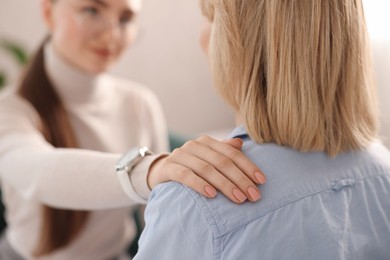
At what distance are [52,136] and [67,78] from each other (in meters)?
0.21

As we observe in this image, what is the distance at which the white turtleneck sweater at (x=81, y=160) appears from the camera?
3.46 feet

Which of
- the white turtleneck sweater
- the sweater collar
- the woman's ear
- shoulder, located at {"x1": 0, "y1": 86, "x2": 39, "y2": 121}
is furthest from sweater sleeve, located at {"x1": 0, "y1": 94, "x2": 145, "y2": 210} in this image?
the woman's ear

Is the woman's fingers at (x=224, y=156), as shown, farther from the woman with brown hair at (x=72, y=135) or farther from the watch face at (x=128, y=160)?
the woman with brown hair at (x=72, y=135)

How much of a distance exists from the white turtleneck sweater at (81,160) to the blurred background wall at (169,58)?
1.19 meters

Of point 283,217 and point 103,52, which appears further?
point 103,52

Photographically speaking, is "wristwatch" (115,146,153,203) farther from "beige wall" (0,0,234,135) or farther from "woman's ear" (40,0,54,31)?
"beige wall" (0,0,234,135)

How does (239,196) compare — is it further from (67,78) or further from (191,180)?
(67,78)

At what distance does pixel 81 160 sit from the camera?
42.0 inches

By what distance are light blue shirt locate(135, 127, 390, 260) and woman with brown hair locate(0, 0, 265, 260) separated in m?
0.31

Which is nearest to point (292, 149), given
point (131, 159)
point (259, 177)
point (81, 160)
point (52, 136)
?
point (259, 177)

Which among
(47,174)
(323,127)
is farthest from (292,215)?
(47,174)

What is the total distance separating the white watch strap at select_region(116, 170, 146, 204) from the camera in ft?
3.13

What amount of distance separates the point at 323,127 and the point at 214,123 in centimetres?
245

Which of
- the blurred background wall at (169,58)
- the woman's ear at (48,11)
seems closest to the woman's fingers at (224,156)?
the woman's ear at (48,11)
